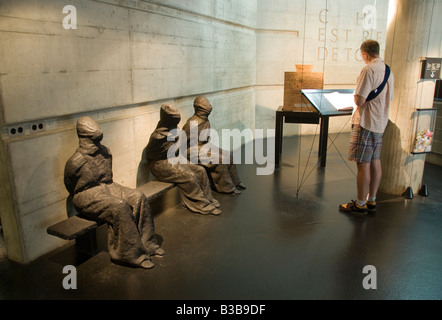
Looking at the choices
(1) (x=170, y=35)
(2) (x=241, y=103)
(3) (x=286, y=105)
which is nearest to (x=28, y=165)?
(1) (x=170, y=35)

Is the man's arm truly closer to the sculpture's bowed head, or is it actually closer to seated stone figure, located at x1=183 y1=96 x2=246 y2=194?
seated stone figure, located at x1=183 y1=96 x2=246 y2=194

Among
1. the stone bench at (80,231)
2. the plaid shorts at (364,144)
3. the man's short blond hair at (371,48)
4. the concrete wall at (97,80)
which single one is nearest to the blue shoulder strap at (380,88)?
the man's short blond hair at (371,48)

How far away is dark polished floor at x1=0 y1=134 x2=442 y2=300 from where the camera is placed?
9.50ft

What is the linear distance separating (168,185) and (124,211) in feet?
3.73

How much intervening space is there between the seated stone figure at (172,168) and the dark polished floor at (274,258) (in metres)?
0.18

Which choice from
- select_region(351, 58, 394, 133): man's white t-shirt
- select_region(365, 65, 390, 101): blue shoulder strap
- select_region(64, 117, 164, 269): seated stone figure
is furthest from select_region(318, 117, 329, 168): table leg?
select_region(64, 117, 164, 269): seated stone figure

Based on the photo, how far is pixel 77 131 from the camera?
339 cm

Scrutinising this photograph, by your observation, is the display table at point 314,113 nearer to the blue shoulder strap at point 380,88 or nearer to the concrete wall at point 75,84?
the blue shoulder strap at point 380,88

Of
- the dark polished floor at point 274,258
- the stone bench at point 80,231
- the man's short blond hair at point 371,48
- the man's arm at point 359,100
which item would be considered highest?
the man's short blond hair at point 371,48

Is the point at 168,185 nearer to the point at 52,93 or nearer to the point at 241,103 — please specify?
the point at 52,93

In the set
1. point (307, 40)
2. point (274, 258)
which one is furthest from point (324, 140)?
point (274, 258)

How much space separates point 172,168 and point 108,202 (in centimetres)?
128

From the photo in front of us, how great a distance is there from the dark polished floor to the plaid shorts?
2.40 ft

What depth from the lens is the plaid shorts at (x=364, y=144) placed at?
4.12 metres
